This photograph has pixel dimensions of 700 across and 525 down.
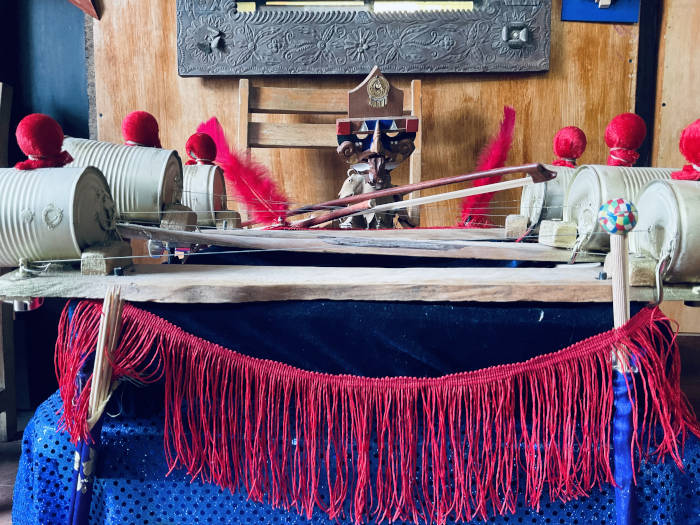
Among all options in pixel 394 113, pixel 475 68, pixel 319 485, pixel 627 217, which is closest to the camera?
pixel 627 217

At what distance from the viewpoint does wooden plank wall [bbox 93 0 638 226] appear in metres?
1.99

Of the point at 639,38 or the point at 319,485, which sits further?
the point at 639,38

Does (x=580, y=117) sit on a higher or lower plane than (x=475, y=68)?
lower

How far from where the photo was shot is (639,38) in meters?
2.01

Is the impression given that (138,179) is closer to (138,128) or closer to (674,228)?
(138,128)

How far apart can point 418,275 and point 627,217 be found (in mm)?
253

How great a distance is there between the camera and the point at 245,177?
6.14 ft

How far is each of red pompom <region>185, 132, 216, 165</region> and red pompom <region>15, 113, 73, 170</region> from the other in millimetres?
653

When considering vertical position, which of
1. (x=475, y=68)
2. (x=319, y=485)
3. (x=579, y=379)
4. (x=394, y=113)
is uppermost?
(x=475, y=68)

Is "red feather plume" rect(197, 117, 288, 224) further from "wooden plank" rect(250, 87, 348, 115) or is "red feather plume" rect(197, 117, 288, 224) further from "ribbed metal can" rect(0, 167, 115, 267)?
"ribbed metal can" rect(0, 167, 115, 267)

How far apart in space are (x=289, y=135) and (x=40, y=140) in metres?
1.16

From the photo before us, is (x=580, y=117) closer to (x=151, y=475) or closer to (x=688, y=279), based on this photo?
(x=688, y=279)

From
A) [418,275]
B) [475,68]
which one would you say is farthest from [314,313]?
[475,68]

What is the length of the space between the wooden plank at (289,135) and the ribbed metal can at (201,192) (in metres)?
0.54
